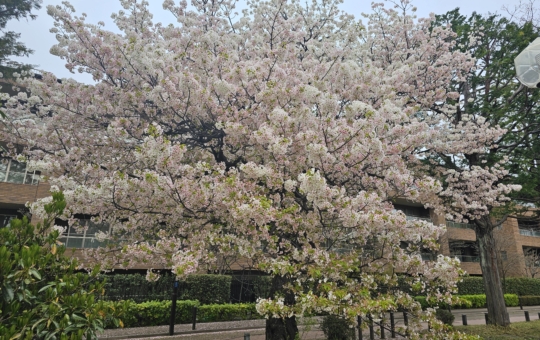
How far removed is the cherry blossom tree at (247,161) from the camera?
550cm

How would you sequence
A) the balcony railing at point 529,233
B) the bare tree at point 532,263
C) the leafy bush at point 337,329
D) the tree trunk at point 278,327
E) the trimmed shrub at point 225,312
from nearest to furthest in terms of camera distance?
the tree trunk at point 278,327, the leafy bush at point 337,329, the trimmed shrub at point 225,312, the bare tree at point 532,263, the balcony railing at point 529,233

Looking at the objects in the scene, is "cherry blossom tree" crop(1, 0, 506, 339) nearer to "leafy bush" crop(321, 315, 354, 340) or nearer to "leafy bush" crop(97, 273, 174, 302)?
"leafy bush" crop(321, 315, 354, 340)

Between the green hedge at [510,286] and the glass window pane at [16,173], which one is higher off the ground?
the glass window pane at [16,173]

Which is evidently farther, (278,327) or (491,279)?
(491,279)

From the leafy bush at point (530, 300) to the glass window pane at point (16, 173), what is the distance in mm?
36035

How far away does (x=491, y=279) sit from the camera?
12.1m

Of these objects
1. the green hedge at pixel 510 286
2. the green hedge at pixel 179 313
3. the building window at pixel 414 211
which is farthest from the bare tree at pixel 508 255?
the green hedge at pixel 179 313

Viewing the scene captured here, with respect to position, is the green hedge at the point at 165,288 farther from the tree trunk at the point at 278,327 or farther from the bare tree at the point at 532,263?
the bare tree at the point at 532,263

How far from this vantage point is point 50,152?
8.40 metres

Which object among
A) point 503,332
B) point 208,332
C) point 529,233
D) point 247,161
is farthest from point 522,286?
point 247,161

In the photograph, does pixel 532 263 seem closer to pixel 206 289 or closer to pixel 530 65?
pixel 206 289

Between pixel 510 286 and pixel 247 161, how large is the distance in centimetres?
3117

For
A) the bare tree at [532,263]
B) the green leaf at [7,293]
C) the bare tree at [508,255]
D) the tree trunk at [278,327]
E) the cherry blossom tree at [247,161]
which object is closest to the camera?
the green leaf at [7,293]

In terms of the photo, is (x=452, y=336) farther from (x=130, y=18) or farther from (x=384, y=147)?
(x=130, y=18)
